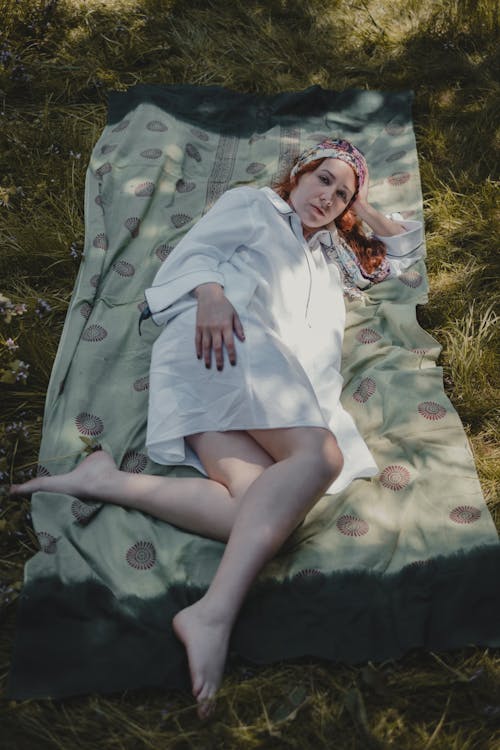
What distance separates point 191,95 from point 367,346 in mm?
1997

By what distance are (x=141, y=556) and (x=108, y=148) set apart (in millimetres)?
2299

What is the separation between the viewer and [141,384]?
2836mm

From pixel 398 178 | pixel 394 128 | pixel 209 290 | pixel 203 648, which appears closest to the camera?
pixel 203 648

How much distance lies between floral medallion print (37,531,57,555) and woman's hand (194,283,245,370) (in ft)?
2.37

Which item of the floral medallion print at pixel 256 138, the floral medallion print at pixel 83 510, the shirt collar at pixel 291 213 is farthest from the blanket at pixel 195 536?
the floral medallion print at pixel 256 138

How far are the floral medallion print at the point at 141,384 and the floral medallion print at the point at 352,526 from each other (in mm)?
892

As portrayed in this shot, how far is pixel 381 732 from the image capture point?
77.0 inches

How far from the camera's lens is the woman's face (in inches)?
117

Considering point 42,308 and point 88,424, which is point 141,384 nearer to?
point 88,424

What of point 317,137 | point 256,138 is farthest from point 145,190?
point 317,137

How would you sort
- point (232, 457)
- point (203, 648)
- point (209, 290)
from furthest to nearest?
1. point (209, 290)
2. point (232, 457)
3. point (203, 648)

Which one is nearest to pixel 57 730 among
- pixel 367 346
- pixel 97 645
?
pixel 97 645

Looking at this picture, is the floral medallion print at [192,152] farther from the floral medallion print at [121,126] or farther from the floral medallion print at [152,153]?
the floral medallion print at [121,126]

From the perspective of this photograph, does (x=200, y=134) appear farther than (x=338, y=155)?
Yes
